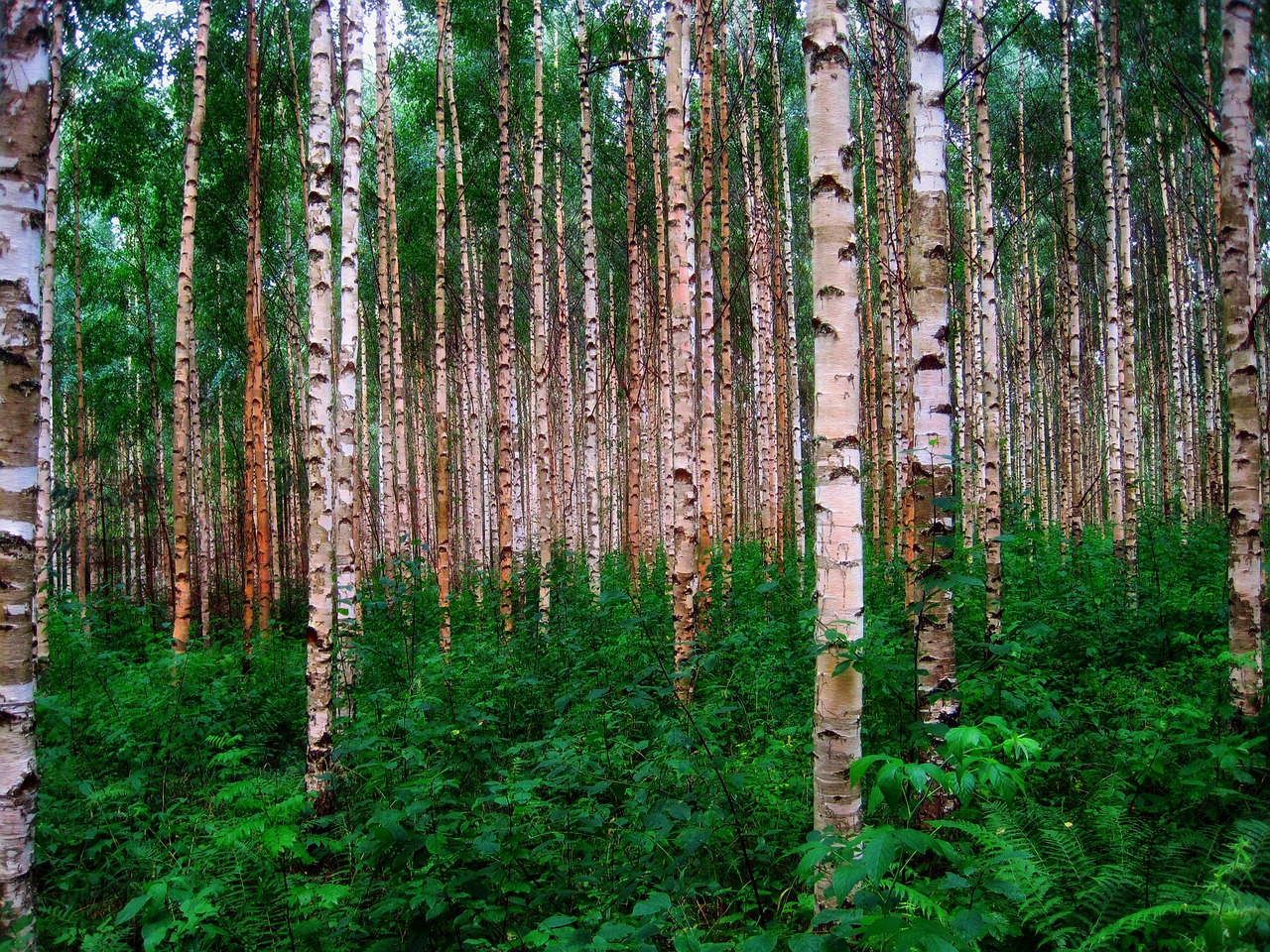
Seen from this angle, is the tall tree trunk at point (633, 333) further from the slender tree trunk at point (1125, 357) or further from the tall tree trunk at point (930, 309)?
the slender tree trunk at point (1125, 357)

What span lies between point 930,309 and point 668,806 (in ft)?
9.90

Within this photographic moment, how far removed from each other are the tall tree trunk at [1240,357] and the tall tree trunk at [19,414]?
6.41 m

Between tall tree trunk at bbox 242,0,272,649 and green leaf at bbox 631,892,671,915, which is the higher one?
tall tree trunk at bbox 242,0,272,649

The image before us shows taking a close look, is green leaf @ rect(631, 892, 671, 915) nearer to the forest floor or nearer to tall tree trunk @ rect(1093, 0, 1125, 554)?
the forest floor

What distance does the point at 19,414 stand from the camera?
298 cm

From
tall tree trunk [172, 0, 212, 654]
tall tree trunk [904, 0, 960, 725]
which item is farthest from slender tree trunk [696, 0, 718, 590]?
tall tree trunk [172, 0, 212, 654]

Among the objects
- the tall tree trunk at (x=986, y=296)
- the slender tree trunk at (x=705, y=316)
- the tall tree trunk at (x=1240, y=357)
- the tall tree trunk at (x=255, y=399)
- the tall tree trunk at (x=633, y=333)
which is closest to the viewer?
the tall tree trunk at (x=1240, y=357)

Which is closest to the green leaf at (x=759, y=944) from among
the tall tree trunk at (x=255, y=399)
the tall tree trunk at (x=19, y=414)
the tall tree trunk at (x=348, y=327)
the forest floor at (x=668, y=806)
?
the forest floor at (x=668, y=806)

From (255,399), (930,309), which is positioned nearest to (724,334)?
(930,309)

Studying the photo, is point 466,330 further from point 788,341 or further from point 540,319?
point 788,341

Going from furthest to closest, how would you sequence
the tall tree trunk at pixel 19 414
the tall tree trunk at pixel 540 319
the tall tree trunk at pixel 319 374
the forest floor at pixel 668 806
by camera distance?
the tall tree trunk at pixel 540 319 < the tall tree trunk at pixel 319 374 < the tall tree trunk at pixel 19 414 < the forest floor at pixel 668 806

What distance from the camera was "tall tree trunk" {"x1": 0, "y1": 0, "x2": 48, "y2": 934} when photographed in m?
2.91

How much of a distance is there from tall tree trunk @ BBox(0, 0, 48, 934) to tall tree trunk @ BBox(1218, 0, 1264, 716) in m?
6.41

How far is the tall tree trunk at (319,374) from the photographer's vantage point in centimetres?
526
